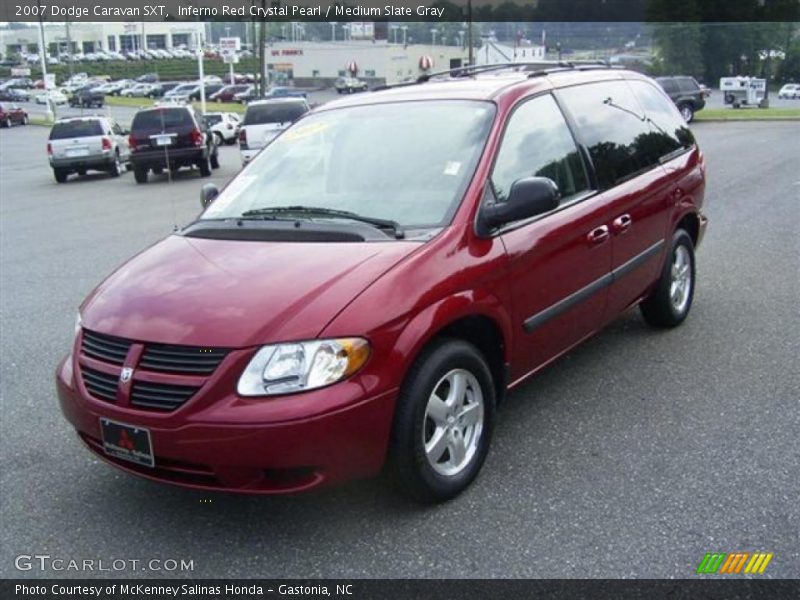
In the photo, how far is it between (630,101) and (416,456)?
10.8 feet

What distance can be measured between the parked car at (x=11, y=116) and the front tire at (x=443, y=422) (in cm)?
5490

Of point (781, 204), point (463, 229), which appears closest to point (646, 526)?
point (463, 229)

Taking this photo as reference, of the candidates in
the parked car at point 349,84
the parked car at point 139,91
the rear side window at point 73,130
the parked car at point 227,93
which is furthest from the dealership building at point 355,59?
the rear side window at point 73,130

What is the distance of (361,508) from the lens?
11.6ft

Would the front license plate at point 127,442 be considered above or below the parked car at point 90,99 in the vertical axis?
above

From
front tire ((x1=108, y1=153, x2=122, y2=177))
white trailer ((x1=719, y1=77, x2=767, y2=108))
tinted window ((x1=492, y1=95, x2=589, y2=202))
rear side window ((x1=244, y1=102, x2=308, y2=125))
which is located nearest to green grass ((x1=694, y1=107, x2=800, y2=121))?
white trailer ((x1=719, y1=77, x2=767, y2=108))

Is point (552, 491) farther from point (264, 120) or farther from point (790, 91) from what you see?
point (790, 91)

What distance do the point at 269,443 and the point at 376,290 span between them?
2.39 feet

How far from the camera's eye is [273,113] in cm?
1881

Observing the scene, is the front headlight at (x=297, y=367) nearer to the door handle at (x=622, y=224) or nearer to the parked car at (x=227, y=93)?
A: the door handle at (x=622, y=224)

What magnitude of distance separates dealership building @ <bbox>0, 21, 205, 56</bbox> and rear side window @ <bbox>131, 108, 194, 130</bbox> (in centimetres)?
8726

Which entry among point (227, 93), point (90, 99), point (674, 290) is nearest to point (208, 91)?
point (227, 93)

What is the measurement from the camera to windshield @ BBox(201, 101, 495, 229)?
3902 mm

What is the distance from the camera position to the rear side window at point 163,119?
62.8 feet
